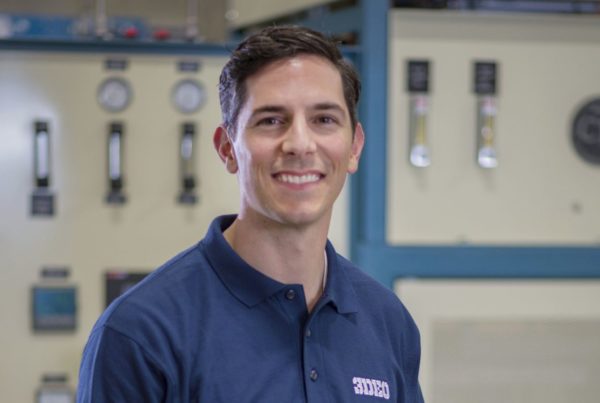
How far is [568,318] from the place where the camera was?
2.83m

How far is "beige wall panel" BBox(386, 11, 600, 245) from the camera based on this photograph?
281 cm

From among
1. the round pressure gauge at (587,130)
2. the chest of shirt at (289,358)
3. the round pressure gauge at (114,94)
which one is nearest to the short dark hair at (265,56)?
the chest of shirt at (289,358)

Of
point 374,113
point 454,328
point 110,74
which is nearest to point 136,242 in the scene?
point 110,74

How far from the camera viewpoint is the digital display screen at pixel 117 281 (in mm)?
2916

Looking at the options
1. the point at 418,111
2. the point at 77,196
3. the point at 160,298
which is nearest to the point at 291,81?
the point at 160,298

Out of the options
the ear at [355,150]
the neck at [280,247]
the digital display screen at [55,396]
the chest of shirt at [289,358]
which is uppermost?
the ear at [355,150]

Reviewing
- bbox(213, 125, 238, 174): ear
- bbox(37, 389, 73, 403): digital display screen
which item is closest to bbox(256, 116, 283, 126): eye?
bbox(213, 125, 238, 174): ear

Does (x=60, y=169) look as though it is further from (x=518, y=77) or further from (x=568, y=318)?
(x=568, y=318)

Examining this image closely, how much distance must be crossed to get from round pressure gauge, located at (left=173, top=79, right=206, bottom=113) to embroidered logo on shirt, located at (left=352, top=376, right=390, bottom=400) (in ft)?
5.38

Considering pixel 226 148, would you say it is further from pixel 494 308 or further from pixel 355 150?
pixel 494 308

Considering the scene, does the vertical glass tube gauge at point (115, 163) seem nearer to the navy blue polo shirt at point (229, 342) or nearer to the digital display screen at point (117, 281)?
the digital display screen at point (117, 281)

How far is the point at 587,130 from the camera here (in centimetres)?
289

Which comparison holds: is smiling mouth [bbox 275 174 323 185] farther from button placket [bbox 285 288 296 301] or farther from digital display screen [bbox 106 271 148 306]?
digital display screen [bbox 106 271 148 306]

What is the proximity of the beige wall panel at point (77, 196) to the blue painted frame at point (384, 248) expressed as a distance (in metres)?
0.17
